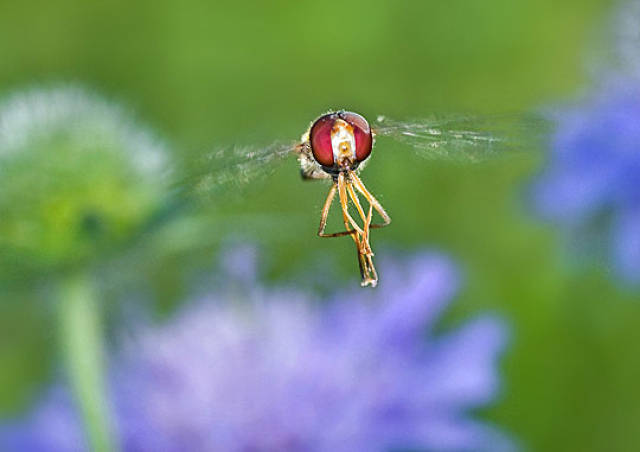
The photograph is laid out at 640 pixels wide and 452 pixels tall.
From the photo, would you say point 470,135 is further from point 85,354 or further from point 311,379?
point 311,379

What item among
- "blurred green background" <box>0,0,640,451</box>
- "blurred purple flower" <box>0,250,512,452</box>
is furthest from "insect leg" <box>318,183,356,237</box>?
"blurred green background" <box>0,0,640,451</box>

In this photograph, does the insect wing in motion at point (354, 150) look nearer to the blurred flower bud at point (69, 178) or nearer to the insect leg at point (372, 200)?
the insect leg at point (372, 200)

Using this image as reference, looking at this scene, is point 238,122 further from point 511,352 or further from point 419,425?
point 419,425

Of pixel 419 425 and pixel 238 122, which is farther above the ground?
pixel 238 122

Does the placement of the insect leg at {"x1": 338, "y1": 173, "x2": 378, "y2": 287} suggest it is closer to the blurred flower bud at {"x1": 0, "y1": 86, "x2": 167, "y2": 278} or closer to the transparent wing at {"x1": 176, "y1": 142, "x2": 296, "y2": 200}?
the transparent wing at {"x1": 176, "y1": 142, "x2": 296, "y2": 200}

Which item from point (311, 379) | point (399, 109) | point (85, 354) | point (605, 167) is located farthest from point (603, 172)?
point (85, 354)

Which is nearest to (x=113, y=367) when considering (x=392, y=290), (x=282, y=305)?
(x=282, y=305)

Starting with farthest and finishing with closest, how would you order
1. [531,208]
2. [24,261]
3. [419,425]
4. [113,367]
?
[531,208] < [113,367] < [419,425] < [24,261]
